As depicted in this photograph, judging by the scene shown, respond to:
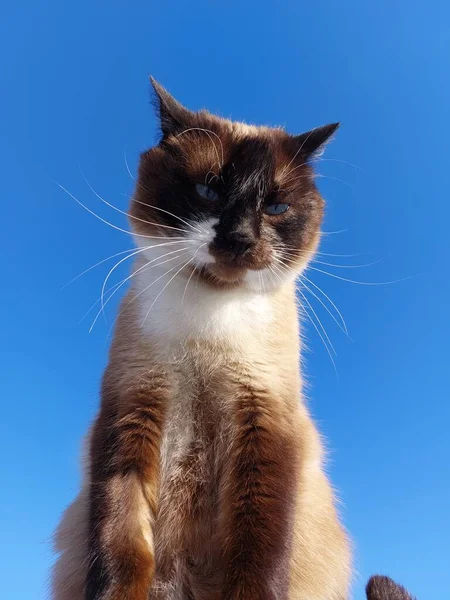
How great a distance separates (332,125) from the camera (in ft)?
12.6

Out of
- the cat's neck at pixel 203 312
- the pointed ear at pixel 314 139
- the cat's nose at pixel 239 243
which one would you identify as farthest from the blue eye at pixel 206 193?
the pointed ear at pixel 314 139

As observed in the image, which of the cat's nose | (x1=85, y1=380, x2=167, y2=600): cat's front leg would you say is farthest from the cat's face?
(x1=85, y1=380, x2=167, y2=600): cat's front leg

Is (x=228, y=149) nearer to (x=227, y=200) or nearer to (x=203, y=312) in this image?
(x=227, y=200)

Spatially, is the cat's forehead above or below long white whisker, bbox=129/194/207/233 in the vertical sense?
above

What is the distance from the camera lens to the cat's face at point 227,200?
3062mm

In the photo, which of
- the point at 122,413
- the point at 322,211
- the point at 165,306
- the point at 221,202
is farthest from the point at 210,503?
the point at 322,211

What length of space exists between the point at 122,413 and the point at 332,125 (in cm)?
228

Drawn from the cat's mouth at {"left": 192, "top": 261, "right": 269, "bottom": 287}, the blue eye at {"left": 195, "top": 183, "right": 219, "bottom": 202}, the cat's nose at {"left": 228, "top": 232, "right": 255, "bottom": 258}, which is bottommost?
the cat's mouth at {"left": 192, "top": 261, "right": 269, "bottom": 287}

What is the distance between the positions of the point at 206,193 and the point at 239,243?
0.39 m

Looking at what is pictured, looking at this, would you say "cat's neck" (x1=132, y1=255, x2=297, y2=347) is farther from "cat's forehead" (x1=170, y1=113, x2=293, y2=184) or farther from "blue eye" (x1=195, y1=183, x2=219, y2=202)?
"cat's forehead" (x1=170, y1=113, x2=293, y2=184)

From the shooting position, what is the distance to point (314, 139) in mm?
3771

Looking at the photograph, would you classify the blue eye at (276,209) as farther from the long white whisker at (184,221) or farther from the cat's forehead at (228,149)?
the long white whisker at (184,221)

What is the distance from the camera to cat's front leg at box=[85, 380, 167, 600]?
105 inches

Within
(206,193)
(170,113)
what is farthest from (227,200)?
(170,113)
